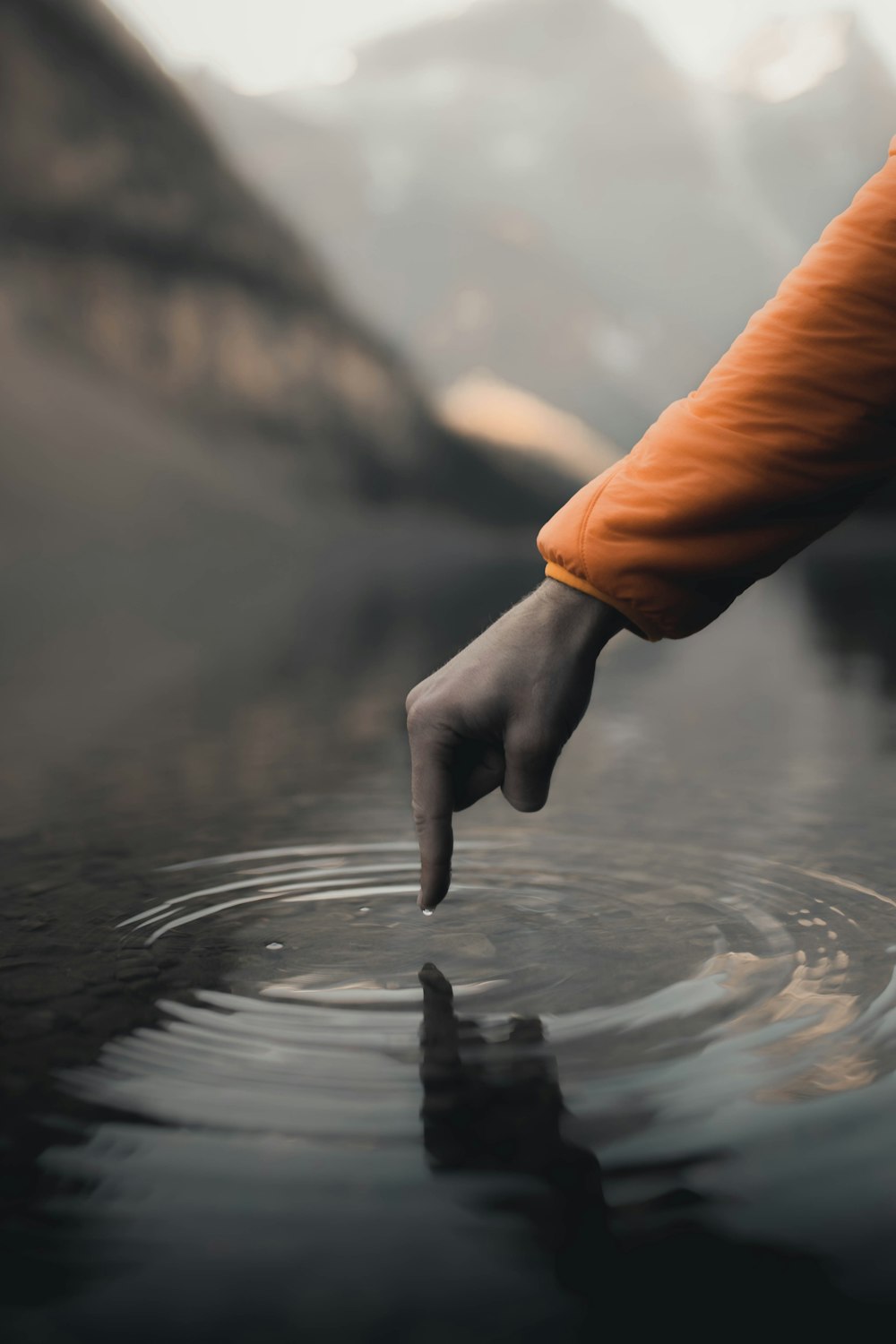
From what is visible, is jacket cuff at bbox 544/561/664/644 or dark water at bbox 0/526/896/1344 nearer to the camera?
dark water at bbox 0/526/896/1344

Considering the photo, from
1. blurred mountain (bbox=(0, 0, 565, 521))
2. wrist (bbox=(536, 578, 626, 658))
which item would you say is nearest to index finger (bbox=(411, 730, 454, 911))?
wrist (bbox=(536, 578, 626, 658))

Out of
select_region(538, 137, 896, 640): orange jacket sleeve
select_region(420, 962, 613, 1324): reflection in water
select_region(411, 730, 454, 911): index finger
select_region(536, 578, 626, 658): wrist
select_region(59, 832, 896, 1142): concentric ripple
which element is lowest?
select_region(420, 962, 613, 1324): reflection in water

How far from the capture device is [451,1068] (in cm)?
77

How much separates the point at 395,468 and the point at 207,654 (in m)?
13.7

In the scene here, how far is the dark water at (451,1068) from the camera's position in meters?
0.55

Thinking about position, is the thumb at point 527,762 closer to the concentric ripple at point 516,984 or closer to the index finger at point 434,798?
the index finger at point 434,798

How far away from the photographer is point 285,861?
51.3 inches

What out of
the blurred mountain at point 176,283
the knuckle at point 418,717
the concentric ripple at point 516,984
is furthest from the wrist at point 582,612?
the blurred mountain at point 176,283

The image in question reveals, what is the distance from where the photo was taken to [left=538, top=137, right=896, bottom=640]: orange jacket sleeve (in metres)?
0.78

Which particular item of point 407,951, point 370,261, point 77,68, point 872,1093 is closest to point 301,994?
point 407,951

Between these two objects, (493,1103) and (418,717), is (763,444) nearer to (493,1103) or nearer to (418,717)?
(418,717)

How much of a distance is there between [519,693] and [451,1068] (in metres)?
0.24

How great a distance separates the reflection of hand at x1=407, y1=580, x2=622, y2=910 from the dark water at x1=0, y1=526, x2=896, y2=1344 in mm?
166

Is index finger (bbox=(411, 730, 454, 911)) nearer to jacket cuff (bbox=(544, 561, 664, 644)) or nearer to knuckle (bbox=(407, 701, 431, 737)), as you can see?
knuckle (bbox=(407, 701, 431, 737))
